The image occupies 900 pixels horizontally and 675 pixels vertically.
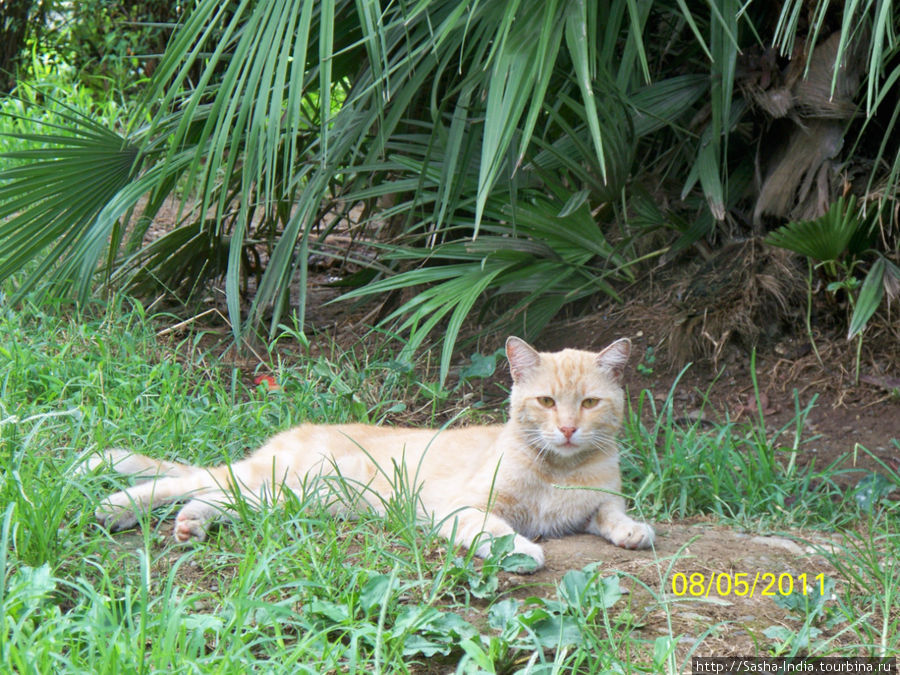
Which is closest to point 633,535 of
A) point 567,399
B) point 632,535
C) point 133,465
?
point 632,535

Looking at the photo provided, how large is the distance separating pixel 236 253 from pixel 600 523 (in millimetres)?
2254

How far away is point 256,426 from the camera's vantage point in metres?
4.28

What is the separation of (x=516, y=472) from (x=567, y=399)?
303 mm

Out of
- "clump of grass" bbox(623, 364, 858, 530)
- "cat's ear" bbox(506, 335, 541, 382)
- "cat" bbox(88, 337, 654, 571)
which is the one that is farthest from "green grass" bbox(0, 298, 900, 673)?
"cat's ear" bbox(506, 335, 541, 382)

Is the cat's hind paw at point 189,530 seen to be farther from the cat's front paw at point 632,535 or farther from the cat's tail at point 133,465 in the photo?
the cat's front paw at point 632,535

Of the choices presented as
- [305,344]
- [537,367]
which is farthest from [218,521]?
[305,344]

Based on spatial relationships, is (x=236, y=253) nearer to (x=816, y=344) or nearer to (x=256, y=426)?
(x=256, y=426)

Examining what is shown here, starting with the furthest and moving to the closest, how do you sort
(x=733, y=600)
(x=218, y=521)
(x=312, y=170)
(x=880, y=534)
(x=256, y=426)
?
(x=312, y=170), (x=256, y=426), (x=880, y=534), (x=218, y=521), (x=733, y=600)

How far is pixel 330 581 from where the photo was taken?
8.52 ft

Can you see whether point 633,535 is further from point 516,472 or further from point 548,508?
point 516,472

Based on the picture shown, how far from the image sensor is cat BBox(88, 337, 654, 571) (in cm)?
313

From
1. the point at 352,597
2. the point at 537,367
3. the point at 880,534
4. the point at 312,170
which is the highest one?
the point at 312,170

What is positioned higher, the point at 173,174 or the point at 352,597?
the point at 173,174

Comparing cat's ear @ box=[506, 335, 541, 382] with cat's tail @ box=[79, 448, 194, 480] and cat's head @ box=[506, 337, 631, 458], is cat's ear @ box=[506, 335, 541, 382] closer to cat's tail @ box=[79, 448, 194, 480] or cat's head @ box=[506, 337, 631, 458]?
cat's head @ box=[506, 337, 631, 458]
